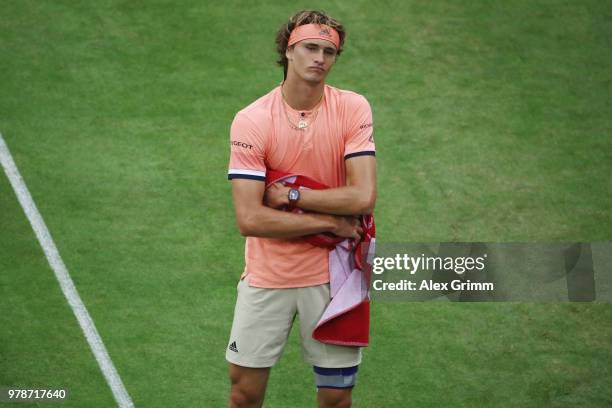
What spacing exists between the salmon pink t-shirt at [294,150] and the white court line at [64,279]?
1.96m

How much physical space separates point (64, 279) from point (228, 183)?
5.92ft

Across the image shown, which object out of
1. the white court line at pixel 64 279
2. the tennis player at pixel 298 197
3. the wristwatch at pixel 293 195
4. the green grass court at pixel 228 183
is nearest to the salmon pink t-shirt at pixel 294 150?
the tennis player at pixel 298 197

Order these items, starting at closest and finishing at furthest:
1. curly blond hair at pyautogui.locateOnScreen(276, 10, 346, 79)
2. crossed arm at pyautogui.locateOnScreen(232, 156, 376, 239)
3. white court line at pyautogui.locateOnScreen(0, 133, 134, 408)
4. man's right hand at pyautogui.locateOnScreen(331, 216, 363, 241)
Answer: crossed arm at pyautogui.locateOnScreen(232, 156, 376, 239), man's right hand at pyautogui.locateOnScreen(331, 216, 363, 241), curly blond hair at pyautogui.locateOnScreen(276, 10, 346, 79), white court line at pyautogui.locateOnScreen(0, 133, 134, 408)

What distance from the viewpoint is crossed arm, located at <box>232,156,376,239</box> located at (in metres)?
5.90

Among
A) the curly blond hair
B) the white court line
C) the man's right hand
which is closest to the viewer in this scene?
the man's right hand

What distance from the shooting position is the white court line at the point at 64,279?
759 centimetres

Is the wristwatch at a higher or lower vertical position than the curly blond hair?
lower

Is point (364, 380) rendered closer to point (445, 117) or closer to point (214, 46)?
point (445, 117)

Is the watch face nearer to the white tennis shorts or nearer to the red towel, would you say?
the red towel

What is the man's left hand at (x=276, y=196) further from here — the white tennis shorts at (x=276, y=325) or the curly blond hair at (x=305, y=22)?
the curly blond hair at (x=305, y=22)

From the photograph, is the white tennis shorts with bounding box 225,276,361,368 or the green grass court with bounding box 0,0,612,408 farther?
the green grass court with bounding box 0,0,612,408

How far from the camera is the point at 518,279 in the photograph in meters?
8.57

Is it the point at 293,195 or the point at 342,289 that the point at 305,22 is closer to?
the point at 293,195

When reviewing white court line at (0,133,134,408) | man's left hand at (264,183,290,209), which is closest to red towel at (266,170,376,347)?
man's left hand at (264,183,290,209)
